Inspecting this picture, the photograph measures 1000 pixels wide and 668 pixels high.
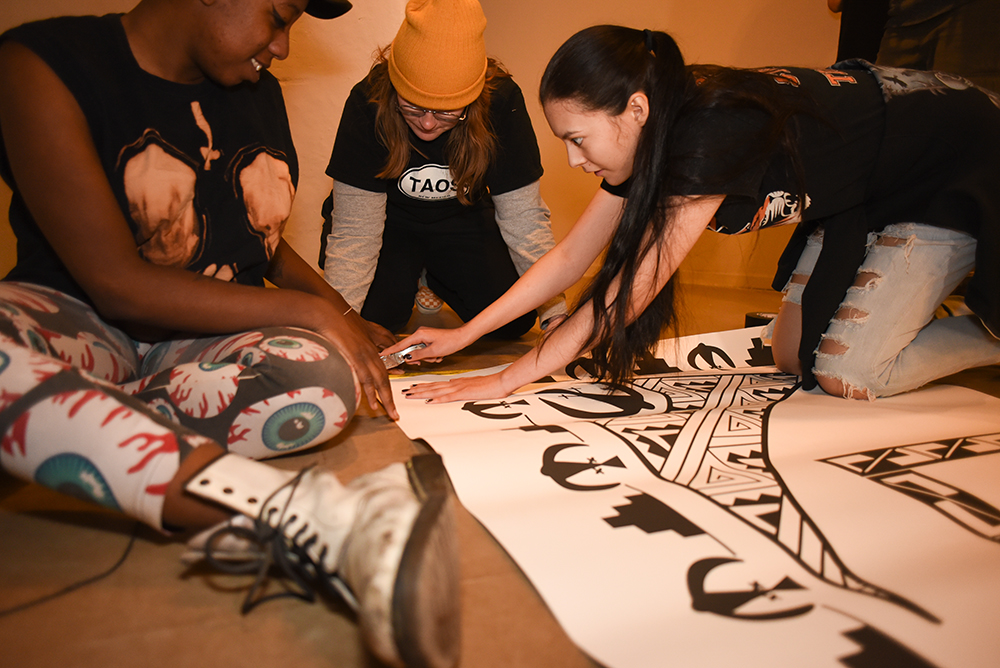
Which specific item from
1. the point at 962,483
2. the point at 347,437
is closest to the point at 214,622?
the point at 347,437

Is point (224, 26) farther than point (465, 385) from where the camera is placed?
No

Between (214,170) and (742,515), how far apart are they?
1.01 meters

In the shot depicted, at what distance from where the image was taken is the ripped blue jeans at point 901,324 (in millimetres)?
1274

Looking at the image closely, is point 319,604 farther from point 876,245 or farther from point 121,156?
point 876,245

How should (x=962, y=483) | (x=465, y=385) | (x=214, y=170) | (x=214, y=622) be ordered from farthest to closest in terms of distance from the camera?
(x=465, y=385)
(x=214, y=170)
(x=962, y=483)
(x=214, y=622)

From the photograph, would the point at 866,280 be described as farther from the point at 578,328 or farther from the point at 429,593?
the point at 429,593

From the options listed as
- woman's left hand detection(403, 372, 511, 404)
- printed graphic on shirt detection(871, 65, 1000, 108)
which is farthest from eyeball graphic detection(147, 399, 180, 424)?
printed graphic on shirt detection(871, 65, 1000, 108)

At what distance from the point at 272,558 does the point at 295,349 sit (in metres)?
0.35

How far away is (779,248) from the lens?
3377mm

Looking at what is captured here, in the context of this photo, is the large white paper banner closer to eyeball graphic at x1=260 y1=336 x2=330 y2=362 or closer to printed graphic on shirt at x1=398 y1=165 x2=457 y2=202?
eyeball graphic at x1=260 y1=336 x2=330 y2=362

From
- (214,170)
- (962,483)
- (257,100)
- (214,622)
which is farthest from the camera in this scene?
(257,100)

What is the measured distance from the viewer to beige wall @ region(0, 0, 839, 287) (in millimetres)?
2234

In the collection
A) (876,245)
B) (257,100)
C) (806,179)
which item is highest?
(257,100)

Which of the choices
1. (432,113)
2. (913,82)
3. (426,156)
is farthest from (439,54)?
(913,82)
